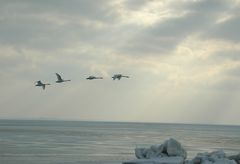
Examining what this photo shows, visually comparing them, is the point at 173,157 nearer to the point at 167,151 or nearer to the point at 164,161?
the point at 167,151

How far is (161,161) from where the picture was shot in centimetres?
3581

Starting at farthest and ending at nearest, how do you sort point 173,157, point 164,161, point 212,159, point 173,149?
point 173,149
point 173,157
point 164,161
point 212,159

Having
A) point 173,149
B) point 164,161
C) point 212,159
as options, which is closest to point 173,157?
point 173,149

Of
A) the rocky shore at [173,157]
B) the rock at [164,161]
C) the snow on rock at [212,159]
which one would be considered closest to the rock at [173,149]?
the rocky shore at [173,157]

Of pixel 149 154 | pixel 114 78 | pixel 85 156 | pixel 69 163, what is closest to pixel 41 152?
pixel 85 156

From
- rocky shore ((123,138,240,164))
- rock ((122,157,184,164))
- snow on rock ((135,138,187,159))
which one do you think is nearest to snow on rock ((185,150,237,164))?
rocky shore ((123,138,240,164))

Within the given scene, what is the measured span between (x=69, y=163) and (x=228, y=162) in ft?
46.6

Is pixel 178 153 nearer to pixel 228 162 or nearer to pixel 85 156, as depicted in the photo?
pixel 228 162

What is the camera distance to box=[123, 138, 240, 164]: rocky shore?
35.4 metres

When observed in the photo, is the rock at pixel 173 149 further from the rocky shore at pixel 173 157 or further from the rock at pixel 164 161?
the rock at pixel 164 161

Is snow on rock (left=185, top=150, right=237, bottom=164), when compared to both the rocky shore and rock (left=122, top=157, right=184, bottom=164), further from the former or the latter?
rock (left=122, top=157, right=184, bottom=164)

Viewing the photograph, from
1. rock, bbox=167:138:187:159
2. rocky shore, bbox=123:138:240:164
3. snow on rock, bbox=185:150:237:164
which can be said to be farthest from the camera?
rock, bbox=167:138:187:159

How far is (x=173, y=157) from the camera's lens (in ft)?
123

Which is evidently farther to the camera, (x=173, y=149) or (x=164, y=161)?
(x=173, y=149)
